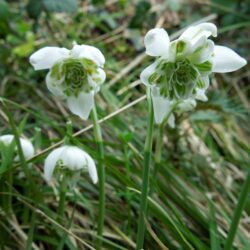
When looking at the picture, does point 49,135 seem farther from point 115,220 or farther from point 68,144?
point 68,144

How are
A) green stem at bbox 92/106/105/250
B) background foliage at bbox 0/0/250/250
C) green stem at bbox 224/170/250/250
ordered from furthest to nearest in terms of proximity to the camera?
1. background foliage at bbox 0/0/250/250
2. green stem at bbox 92/106/105/250
3. green stem at bbox 224/170/250/250

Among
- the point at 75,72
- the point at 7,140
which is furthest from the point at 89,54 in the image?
the point at 7,140

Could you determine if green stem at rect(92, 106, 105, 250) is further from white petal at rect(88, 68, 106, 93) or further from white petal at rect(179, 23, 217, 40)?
white petal at rect(179, 23, 217, 40)

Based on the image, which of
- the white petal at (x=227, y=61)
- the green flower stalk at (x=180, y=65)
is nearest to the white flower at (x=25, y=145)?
the green flower stalk at (x=180, y=65)

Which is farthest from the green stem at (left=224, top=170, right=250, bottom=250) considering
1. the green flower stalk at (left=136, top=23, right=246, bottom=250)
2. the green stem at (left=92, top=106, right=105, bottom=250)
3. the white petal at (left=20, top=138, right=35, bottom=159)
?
the white petal at (left=20, top=138, right=35, bottom=159)

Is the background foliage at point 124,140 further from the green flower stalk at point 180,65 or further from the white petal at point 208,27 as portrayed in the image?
the white petal at point 208,27

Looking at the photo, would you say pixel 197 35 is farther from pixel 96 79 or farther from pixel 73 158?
pixel 73 158
